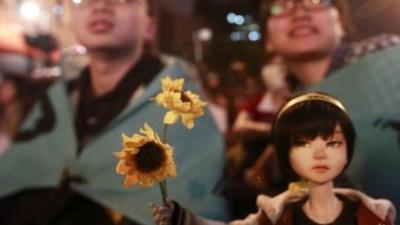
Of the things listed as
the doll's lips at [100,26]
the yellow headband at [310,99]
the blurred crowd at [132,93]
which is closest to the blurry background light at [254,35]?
the blurred crowd at [132,93]

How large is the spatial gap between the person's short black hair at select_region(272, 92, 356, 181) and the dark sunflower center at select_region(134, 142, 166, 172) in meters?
0.22

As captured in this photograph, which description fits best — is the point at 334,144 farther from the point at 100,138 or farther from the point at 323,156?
the point at 100,138

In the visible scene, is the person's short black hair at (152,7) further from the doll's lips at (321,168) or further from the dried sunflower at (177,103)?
the doll's lips at (321,168)

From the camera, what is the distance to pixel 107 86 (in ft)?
4.70

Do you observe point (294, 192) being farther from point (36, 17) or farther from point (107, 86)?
point (36, 17)

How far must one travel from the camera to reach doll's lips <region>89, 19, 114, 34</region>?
1388 mm

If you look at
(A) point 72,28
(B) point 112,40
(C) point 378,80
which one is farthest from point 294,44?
(A) point 72,28

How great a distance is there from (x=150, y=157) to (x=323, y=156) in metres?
0.28

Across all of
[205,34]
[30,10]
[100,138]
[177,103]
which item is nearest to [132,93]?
[100,138]

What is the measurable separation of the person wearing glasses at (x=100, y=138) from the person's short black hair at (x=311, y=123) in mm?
358

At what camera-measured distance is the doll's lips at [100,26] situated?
139cm

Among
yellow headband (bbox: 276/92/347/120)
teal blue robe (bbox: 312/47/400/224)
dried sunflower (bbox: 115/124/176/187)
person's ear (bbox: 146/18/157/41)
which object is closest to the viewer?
dried sunflower (bbox: 115/124/176/187)

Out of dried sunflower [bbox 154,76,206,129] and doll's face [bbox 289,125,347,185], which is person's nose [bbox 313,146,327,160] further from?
dried sunflower [bbox 154,76,206,129]

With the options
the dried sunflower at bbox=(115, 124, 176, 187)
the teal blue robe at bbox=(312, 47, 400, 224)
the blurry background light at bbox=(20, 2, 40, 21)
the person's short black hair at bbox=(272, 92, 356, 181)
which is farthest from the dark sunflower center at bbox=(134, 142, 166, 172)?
the blurry background light at bbox=(20, 2, 40, 21)
